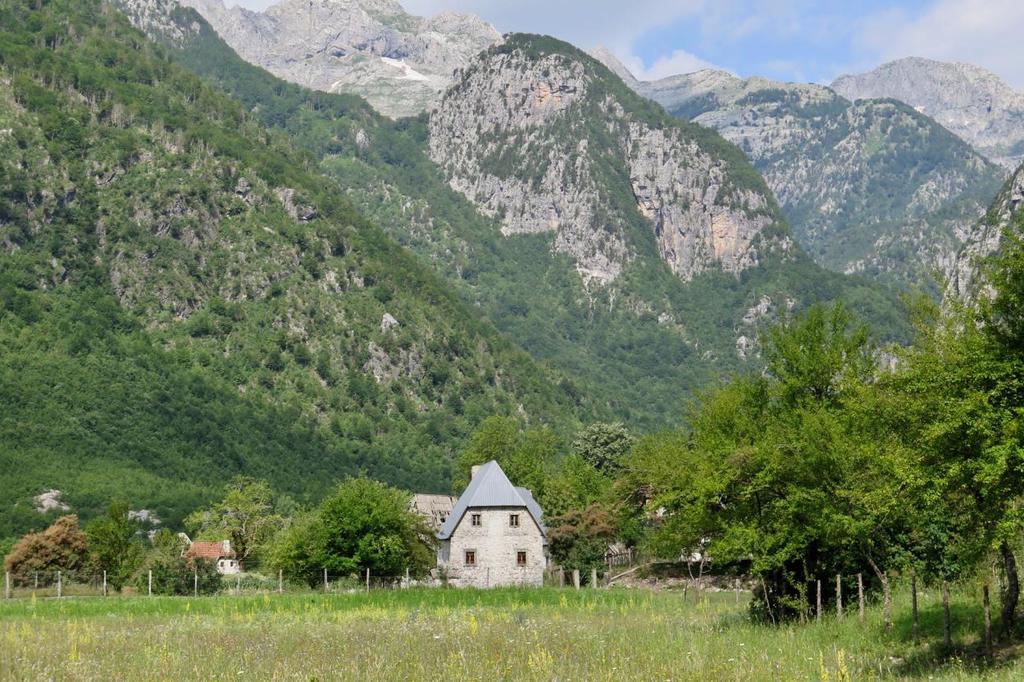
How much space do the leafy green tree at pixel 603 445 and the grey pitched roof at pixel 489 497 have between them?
143ft

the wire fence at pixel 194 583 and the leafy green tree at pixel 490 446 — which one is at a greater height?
the leafy green tree at pixel 490 446

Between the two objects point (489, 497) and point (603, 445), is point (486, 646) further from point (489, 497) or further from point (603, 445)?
point (603, 445)

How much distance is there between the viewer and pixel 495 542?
83.9 m

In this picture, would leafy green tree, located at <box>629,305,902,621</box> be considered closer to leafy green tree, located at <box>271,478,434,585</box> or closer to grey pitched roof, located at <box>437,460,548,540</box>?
leafy green tree, located at <box>271,478,434,585</box>

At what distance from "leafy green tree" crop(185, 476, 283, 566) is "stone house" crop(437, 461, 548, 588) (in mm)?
30045

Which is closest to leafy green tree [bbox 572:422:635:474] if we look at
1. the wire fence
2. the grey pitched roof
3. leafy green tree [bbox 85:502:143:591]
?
the grey pitched roof

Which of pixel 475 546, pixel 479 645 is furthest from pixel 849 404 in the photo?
pixel 475 546

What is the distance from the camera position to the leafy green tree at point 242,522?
362ft

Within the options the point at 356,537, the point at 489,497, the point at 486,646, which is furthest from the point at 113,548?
the point at 486,646

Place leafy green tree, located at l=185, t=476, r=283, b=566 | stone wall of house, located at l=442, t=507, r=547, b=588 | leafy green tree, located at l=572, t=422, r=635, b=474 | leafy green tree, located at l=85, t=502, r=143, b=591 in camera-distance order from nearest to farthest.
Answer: leafy green tree, located at l=85, t=502, r=143, b=591 → stone wall of house, located at l=442, t=507, r=547, b=588 → leafy green tree, located at l=185, t=476, r=283, b=566 → leafy green tree, located at l=572, t=422, r=635, b=474

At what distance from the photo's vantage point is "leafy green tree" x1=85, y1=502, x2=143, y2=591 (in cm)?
7838

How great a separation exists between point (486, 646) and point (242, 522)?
294 ft

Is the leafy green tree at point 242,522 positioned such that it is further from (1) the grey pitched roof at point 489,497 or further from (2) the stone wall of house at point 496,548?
(2) the stone wall of house at point 496,548

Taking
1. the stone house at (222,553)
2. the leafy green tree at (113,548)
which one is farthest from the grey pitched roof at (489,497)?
the stone house at (222,553)
